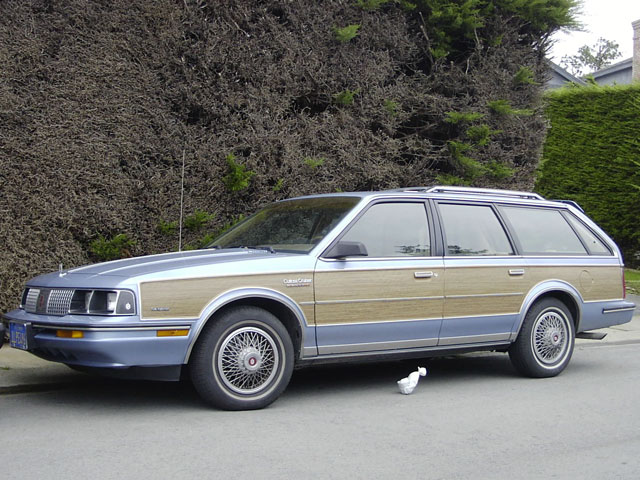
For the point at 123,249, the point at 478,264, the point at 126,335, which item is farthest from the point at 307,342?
the point at 123,249

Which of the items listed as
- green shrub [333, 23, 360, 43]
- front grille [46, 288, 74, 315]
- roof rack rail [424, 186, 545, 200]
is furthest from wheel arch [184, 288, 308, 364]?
green shrub [333, 23, 360, 43]

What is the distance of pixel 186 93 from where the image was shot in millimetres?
9336

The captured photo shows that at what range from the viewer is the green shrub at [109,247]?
8797 mm

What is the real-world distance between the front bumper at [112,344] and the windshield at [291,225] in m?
1.35

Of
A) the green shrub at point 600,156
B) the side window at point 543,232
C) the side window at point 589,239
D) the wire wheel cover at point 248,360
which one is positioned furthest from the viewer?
the green shrub at point 600,156

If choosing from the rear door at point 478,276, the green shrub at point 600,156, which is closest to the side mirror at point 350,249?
the rear door at point 478,276

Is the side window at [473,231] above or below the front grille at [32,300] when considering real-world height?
above

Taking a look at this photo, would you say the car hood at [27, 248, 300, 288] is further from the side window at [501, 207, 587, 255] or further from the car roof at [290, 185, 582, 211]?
the side window at [501, 207, 587, 255]

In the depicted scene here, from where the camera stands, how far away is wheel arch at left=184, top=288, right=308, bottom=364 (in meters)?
5.75

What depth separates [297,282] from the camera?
6.12 m

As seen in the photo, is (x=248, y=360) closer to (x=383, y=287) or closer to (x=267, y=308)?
(x=267, y=308)

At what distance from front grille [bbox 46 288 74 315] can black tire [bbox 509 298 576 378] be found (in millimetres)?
4027

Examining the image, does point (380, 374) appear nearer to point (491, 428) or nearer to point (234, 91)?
point (491, 428)

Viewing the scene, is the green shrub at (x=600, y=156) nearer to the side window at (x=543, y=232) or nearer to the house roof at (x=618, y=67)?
the side window at (x=543, y=232)
